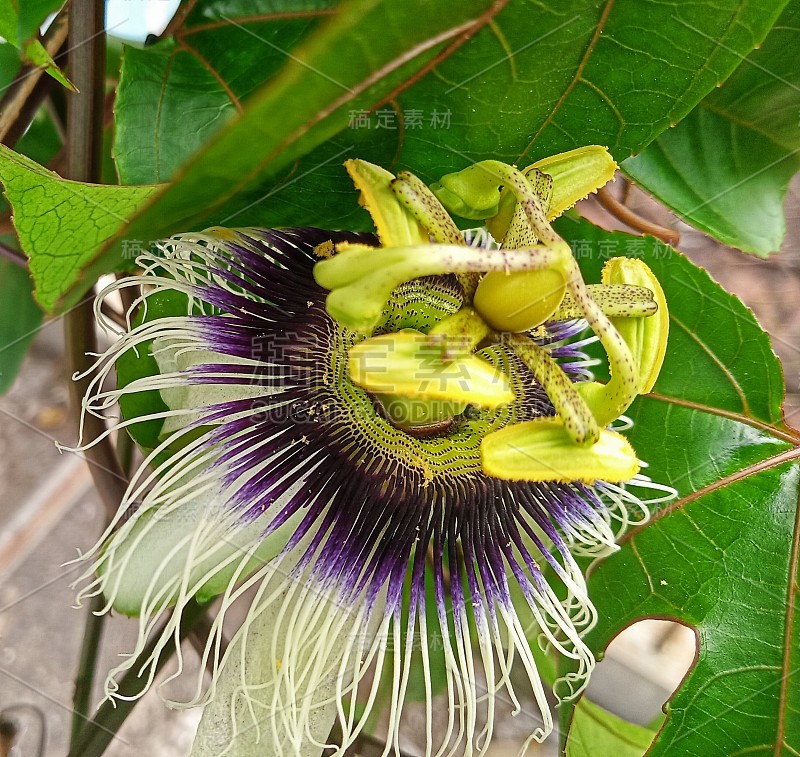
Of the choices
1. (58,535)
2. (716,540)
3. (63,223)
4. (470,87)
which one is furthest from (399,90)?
(716,540)

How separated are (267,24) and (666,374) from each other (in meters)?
0.48

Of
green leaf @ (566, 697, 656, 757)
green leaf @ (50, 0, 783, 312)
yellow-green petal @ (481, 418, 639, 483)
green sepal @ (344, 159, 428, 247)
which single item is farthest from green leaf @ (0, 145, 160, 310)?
green leaf @ (566, 697, 656, 757)

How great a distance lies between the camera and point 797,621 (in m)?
0.69

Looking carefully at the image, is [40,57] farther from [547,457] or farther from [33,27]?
[547,457]

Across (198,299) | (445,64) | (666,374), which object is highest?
(445,64)

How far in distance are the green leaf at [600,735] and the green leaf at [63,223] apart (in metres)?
0.49

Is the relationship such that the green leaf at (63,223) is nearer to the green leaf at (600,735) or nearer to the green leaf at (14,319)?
the green leaf at (14,319)

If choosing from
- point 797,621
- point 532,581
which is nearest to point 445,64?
point 532,581

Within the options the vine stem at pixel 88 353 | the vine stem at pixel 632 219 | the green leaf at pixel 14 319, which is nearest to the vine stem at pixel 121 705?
the vine stem at pixel 88 353

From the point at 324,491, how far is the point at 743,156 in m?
0.41

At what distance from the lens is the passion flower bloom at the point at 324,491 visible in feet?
1.78

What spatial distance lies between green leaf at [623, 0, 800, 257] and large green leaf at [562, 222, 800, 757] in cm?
7

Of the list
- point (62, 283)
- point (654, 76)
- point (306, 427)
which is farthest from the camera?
point (306, 427)

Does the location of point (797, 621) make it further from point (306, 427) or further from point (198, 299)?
point (198, 299)
